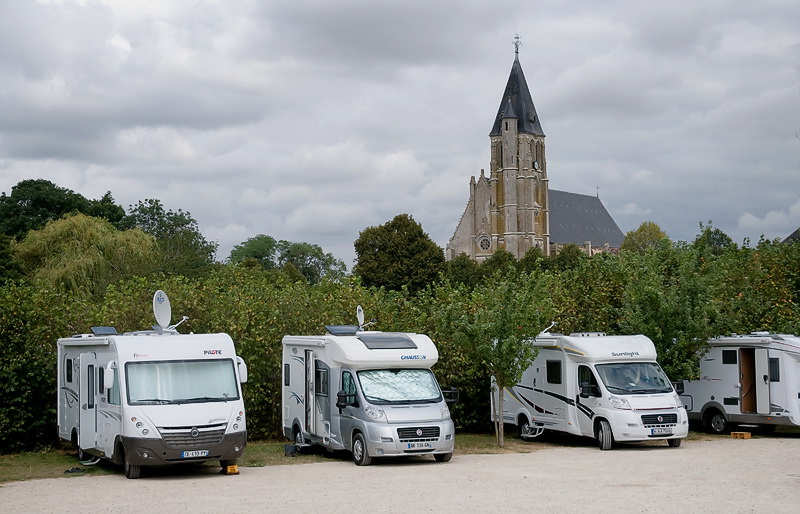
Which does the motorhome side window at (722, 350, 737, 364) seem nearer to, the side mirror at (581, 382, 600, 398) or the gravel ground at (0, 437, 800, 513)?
the gravel ground at (0, 437, 800, 513)

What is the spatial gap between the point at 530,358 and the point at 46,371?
35.5 ft

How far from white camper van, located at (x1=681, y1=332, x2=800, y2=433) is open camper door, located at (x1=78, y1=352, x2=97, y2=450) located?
15684 millimetres

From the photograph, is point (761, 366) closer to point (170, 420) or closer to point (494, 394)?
point (494, 394)

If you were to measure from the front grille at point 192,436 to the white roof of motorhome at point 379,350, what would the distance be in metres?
3.11

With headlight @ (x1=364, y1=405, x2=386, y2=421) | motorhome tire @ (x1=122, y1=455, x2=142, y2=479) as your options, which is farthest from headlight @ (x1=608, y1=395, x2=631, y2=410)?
motorhome tire @ (x1=122, y1=455, x2=142, y2=479)

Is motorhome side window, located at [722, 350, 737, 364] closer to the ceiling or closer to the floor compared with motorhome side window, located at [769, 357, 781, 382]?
closer to the ceiling

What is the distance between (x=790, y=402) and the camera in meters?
22.4

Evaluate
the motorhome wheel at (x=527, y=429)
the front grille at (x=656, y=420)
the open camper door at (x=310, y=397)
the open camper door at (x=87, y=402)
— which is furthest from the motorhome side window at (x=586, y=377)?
the open camper door at (x=87, y=402)

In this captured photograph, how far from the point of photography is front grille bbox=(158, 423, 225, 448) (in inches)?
605

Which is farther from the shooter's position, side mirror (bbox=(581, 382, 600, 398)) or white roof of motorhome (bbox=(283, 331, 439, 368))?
side mirror (bbox=(581, 382, 600, 398))

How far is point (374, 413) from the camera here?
17.2 metres

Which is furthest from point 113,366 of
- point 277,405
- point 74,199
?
point 74,199

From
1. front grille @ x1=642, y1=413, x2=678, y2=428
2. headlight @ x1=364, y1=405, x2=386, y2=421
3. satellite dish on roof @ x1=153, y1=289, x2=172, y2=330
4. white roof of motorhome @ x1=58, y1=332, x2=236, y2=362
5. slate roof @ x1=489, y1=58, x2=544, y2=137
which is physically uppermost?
slate roof @ x1=489, y1=58, x2=544, y2=137

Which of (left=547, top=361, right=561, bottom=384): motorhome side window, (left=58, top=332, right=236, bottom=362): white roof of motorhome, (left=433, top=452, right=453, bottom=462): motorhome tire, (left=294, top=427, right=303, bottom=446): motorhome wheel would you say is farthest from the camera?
(left=547, top=361, right=561, bottom=384): motorhome side window
